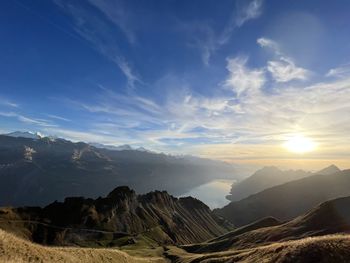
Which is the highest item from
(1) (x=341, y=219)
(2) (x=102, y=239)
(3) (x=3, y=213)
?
(1) (x=341, y=219)

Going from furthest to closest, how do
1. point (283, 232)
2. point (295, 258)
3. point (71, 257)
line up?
point (283, 232) → point (71, 257) → point (295, 258)

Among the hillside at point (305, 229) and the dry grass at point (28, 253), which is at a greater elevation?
the dry grass at point (28, 253)

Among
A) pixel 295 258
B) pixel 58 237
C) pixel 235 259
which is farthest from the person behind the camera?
pixel 58 237

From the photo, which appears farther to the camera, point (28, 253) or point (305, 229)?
point (305, 229)

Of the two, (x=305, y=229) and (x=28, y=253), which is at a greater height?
(x=28, y=253)

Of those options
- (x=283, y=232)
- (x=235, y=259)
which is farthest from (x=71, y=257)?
(x=283, y=232)

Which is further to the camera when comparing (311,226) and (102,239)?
(102,239)

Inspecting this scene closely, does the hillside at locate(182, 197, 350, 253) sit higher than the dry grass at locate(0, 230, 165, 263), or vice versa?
the dry grass at locate(0, 230, 165, 263)

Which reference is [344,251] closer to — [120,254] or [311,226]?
[120,254]

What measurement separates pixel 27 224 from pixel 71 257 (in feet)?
548

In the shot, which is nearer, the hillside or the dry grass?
the dry grass

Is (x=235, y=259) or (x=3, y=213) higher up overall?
(x=235, y=259)

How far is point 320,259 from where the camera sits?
93.8 feet

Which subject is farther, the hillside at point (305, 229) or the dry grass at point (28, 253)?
the hillside at point (305, 229)
